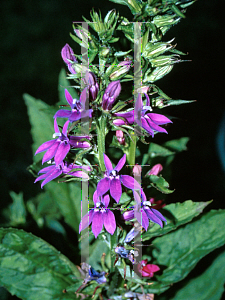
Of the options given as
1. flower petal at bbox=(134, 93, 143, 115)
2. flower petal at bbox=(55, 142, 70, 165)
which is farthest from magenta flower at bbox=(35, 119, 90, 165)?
flower petal at bbox=(134, 93, 143, 115)

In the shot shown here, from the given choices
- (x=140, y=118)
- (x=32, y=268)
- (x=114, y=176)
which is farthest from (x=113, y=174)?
(x=32, y=268)

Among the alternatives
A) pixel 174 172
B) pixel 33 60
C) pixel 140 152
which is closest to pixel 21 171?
pixel 33 60

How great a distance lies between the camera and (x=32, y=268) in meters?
0.73

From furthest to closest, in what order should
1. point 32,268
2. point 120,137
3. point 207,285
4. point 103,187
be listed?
point 207,285
point 32,268
point 120,137
point 103,187

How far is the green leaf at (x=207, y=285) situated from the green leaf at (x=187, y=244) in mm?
112

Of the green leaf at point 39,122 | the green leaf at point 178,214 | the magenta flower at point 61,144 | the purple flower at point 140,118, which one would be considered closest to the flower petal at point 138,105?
the purple flower at point 140,118

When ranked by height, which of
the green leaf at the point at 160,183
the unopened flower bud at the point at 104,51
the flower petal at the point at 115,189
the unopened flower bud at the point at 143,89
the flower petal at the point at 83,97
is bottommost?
the green leaf at the point at 160,183

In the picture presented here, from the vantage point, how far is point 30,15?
185cm

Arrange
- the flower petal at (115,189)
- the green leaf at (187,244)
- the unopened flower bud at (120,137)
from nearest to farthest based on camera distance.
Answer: the flower petal at (115,189) < the unopened flower bud at (120,137) < the green leaf at (187,244)

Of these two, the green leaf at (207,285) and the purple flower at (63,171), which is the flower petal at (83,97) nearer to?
the purple flower at (63,171)

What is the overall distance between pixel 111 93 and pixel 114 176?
0.47 feet

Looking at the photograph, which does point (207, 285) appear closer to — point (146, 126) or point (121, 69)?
point (146, 126)

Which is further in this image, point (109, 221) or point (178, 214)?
point (178, 214)

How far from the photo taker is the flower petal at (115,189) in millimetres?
489
